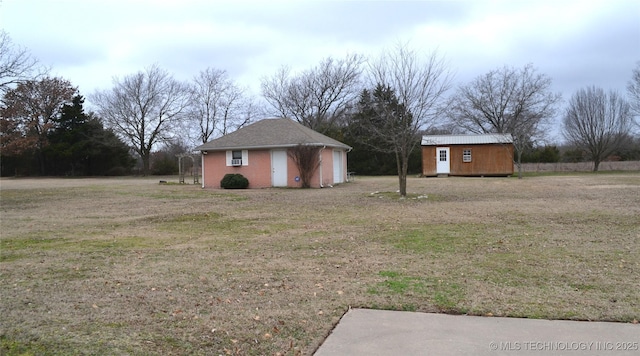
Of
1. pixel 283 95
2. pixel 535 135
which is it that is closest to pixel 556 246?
pixel 535 135

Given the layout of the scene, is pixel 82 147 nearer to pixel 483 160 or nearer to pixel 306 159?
pixel 306 159

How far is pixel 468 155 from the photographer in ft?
113

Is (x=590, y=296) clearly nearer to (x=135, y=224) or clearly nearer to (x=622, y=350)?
(x=622, y=350)

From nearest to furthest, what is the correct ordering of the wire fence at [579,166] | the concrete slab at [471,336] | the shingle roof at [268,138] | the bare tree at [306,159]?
1. the concrete slab at [471,336]
2. the bare tree at [306,159]
3. the shingle roof at [268,138]
4. the wire fence at [579,166]

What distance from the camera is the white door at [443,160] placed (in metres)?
35.0

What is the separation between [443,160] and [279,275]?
31271 mm

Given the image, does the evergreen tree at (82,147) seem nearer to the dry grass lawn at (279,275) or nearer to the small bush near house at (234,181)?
the small bush near house at (234,181)

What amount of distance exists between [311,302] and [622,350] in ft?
8.25

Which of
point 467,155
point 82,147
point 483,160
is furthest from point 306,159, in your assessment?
point 82,147

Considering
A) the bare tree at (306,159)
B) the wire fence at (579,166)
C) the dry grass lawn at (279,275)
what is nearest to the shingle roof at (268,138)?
the bare tree at (306,159)

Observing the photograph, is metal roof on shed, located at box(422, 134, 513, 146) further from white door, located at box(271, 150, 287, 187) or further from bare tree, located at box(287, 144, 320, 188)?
white door, located at box(271, 150, 287, 187)

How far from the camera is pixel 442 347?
3.35 m

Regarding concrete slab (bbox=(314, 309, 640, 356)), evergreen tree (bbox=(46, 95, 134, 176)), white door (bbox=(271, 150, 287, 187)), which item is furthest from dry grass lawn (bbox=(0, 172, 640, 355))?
evergreen tree (bbox=(46, 95, 134, 176))

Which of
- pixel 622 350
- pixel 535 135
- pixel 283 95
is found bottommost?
pixel 622 350
